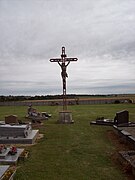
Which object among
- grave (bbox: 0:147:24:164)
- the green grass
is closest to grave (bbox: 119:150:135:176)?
the green grass

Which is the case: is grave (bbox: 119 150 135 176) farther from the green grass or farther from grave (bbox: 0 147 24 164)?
grave (bbox: 0 147 24 164)

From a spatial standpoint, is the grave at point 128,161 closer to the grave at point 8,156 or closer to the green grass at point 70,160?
the green grass at point 70,160

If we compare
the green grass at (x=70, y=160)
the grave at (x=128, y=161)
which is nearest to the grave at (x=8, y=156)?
the green grass at (x=70, y=160)

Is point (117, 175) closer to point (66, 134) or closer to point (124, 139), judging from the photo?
point (124, 139)

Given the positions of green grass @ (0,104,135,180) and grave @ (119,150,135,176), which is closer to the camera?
green grass @ (0,104,135,180)

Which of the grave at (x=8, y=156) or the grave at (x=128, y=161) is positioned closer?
the grave at (x=128, y=161)

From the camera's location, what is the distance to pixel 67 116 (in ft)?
66.1

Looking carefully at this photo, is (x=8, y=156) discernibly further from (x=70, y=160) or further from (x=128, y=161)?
(x=128, y=161)

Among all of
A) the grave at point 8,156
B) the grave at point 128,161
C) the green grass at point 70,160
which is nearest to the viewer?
the green grass at point 70,160

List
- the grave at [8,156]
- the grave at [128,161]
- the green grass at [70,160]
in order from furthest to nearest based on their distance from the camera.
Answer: the grave at [8,156] < the grave at [128,161] < the green grass at [70,160]

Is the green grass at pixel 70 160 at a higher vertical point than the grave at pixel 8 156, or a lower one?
lower

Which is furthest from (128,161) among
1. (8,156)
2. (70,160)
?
(8,156)

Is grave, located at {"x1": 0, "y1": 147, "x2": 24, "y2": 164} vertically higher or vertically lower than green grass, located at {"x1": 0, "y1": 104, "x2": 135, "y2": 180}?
higher

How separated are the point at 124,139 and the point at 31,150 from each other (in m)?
4.69
